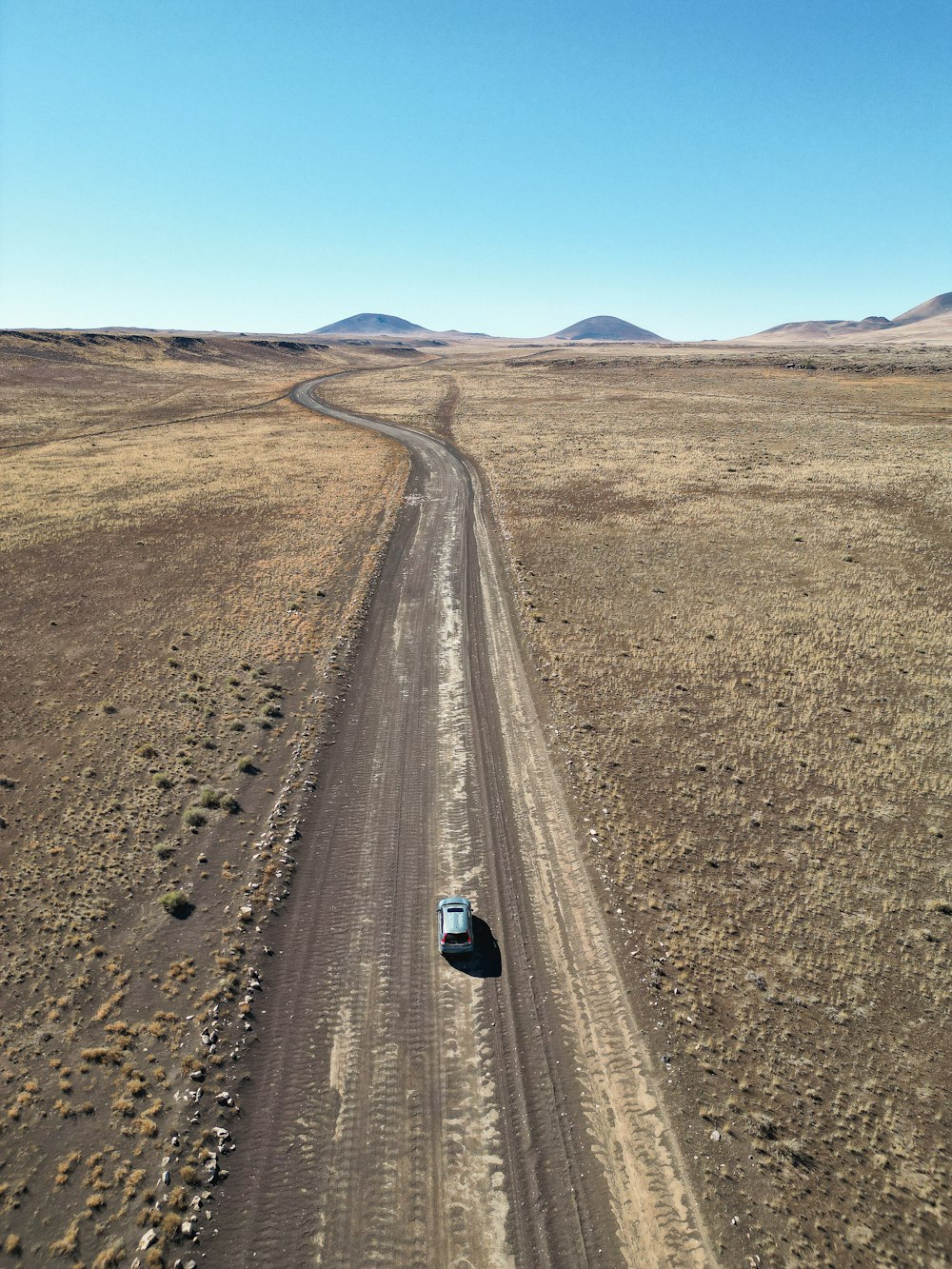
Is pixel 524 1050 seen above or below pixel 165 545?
below

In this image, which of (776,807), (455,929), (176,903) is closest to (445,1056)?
(455,929)

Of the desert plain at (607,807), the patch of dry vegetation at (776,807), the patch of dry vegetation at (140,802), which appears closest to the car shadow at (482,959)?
the desert plain at (607,807)

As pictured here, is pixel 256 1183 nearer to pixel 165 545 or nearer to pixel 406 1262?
pixel 406 1262

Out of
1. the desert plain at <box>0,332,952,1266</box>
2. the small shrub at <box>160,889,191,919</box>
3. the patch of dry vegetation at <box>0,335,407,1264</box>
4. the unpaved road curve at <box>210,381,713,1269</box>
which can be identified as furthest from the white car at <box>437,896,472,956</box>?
the small shrub at <box>160,889,191,919</box>

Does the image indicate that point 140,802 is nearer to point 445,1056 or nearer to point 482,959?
point 482,959

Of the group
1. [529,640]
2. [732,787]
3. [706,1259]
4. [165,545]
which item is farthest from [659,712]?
[165,545]
